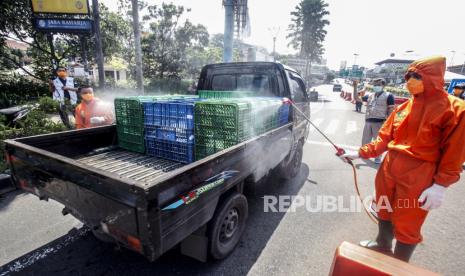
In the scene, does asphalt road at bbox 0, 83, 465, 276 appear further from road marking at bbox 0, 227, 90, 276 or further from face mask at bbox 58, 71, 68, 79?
face mask at bbox 58, 71, 68, 79

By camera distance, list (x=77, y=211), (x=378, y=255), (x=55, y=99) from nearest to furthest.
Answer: (x=378, y=255) < (x=77, y=211) < (x=55, y=99)

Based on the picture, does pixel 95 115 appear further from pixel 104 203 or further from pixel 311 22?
pixel 311 22

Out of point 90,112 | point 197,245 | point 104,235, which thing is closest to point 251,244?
point 197,245

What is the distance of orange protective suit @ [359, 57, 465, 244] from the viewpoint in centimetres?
189

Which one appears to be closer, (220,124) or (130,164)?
(220,124)

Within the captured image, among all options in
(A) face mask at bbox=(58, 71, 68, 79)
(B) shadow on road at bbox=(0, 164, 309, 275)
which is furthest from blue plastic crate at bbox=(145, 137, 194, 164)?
(A) face mask at bbox=(58, 71, 68, 79)

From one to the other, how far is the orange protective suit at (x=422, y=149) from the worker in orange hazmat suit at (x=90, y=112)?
439 centimetres

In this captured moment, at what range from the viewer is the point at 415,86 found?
2.09 metres

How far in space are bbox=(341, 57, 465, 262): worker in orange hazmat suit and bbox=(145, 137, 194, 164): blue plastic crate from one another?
2.18 metres

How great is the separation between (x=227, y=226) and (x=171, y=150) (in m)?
1.23

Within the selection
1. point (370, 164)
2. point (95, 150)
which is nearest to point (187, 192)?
point (95, 150)

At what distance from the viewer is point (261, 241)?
3027 millimetres

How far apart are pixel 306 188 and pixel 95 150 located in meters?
3.69

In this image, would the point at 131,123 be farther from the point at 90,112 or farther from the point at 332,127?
the point at 332,127
